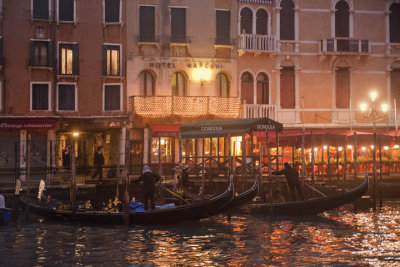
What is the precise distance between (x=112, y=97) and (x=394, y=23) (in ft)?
44.9

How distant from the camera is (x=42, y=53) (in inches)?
1061

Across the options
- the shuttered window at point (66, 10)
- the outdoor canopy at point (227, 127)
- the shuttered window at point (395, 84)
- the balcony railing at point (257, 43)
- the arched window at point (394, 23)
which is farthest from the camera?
the arched window at point (394, 23)

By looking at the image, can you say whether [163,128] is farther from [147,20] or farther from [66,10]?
[66,10]

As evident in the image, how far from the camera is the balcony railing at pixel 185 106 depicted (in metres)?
26.9

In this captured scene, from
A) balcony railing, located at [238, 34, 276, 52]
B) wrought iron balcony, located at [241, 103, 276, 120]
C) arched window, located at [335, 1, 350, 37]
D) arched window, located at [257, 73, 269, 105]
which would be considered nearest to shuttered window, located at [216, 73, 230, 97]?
wrought iron balcony, located at [241, 103, 276, 120]

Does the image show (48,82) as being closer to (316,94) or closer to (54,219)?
(54,219)

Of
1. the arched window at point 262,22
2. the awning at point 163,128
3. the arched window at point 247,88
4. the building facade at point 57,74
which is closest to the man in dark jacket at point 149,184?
the awning at point 163,128

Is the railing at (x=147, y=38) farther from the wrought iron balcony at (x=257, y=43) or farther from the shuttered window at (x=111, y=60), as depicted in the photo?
the wrought iron balcony at (x=257, y=43)

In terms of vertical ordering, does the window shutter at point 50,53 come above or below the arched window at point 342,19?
below

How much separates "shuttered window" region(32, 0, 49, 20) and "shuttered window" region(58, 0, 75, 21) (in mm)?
552

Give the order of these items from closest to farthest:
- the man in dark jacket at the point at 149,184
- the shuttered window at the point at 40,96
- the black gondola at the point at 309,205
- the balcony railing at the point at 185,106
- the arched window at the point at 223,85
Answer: the man in dark jacket at the point at 149,184 < the black gondola at the point at 309,205 < the shuttered window at the point at 40,96 < the balcony railing at the point at 185,106 < the arched window at the point at 223,85

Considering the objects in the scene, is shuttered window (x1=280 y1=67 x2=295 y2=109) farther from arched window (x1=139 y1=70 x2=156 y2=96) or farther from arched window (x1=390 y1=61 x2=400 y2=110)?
arched window (x1=139 y1=70 x2=156 y2=96)

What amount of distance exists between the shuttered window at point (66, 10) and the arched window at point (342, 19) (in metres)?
12.1

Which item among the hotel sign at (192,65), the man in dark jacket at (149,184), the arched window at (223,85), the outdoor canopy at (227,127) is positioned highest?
the hotel sign at (192,65)
